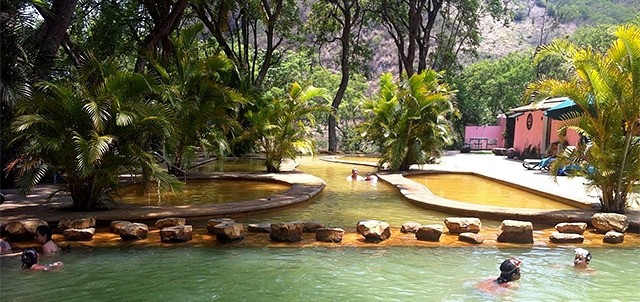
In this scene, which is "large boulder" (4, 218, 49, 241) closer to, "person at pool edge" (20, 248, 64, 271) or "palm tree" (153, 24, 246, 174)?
"person at pool edge" (20, 248, 64, 271)

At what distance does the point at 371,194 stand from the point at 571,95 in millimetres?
4360

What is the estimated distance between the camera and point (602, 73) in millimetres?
8336

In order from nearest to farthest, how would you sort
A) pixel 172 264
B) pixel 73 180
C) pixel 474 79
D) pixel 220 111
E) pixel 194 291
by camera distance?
pixel 194 291 < pixel 172 264 < pixel 73 180 < pixel 220 111 < pixel 474 79

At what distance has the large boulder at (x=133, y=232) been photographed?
6.52m

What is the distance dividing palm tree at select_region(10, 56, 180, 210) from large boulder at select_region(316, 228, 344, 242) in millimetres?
2486

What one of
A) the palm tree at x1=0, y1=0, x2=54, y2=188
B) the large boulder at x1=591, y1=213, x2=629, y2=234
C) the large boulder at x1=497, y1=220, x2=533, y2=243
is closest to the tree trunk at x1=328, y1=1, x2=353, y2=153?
the palm tree at x1=0, y1=0, x2=54, y2=188

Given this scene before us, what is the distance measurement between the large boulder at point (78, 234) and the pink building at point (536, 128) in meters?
18.4

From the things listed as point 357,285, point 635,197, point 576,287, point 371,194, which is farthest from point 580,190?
point 357,285

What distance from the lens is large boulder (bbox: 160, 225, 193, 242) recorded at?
21.3ft

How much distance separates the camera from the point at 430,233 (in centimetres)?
679

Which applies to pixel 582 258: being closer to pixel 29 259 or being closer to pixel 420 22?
pixel 29 259

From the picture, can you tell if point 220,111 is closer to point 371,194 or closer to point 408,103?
point 371,194

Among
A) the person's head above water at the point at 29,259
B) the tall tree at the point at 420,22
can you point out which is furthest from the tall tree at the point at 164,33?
the tall tree at the point at 420,22

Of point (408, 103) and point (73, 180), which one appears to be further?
point (408, 103)
